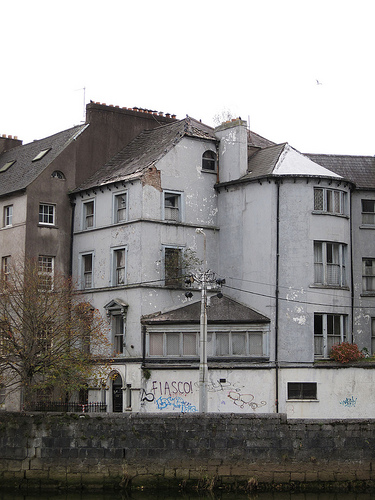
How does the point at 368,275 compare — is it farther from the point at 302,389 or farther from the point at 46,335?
the point at 46,335

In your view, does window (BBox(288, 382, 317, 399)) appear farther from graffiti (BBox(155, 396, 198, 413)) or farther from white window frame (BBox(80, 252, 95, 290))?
white window frame (BBox(80, 252, 95, 290))

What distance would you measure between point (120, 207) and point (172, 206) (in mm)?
2738

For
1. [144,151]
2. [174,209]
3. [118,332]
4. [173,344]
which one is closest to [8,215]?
[144,151]

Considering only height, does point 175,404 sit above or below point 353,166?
below

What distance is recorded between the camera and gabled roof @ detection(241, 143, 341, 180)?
42.4 m

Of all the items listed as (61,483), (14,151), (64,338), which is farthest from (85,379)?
(14,151)

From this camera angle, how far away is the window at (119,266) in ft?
144

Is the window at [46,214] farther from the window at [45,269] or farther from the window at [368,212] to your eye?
the window at [368,212]

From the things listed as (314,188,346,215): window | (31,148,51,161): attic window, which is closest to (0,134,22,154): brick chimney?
(31,148,51,161): attic window

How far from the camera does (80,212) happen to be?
155ft

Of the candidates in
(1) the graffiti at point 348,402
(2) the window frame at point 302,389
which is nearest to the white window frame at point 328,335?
(2) the window frame at point 302,389

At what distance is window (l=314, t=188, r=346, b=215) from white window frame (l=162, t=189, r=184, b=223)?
6884mm

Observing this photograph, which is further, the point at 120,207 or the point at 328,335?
the point at 120,207

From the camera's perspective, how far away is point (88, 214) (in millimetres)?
46938
